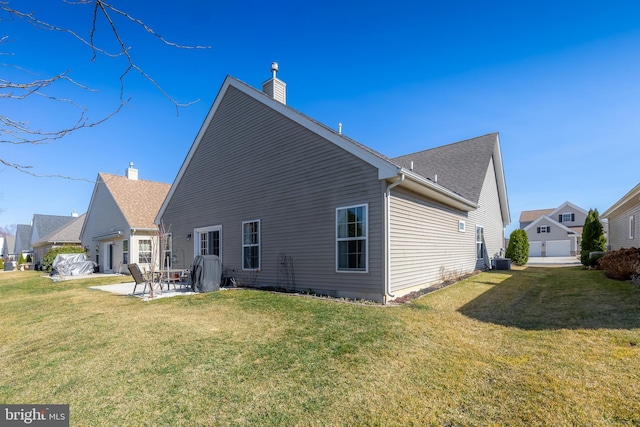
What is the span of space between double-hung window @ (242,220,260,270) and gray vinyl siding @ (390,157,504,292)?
4787 millimetres

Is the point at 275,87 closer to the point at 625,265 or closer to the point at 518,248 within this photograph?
the point at 625,265

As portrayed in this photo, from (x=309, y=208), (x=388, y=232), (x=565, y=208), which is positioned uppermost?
(x=565, y=208)

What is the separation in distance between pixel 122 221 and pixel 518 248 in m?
24.2

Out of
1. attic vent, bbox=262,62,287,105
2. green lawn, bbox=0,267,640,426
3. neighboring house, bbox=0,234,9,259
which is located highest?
attic vent, bbox=262,62,287,105

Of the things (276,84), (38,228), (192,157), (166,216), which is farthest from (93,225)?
(276,84)

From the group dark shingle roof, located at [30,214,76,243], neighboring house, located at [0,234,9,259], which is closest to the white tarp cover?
dark shingle roof, located at [30,214,76,243]

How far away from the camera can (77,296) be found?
32.2 feet

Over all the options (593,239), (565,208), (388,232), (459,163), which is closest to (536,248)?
(565,208)

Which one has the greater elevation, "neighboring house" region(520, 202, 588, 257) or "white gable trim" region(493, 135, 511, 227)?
"white gable trim" region(493, 135, 511, 227)

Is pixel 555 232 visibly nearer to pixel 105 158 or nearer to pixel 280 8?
pixel 280 8

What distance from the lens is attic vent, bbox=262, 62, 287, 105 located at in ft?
36.6

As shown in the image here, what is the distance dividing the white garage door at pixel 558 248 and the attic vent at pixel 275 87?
39084mm

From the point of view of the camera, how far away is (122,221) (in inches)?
744

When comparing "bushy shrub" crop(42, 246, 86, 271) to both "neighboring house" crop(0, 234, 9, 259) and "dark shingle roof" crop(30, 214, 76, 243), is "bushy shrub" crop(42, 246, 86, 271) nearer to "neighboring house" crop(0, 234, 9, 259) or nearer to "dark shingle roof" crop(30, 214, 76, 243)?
"dark shingle roof" crop(30, 214, 76, 243)
